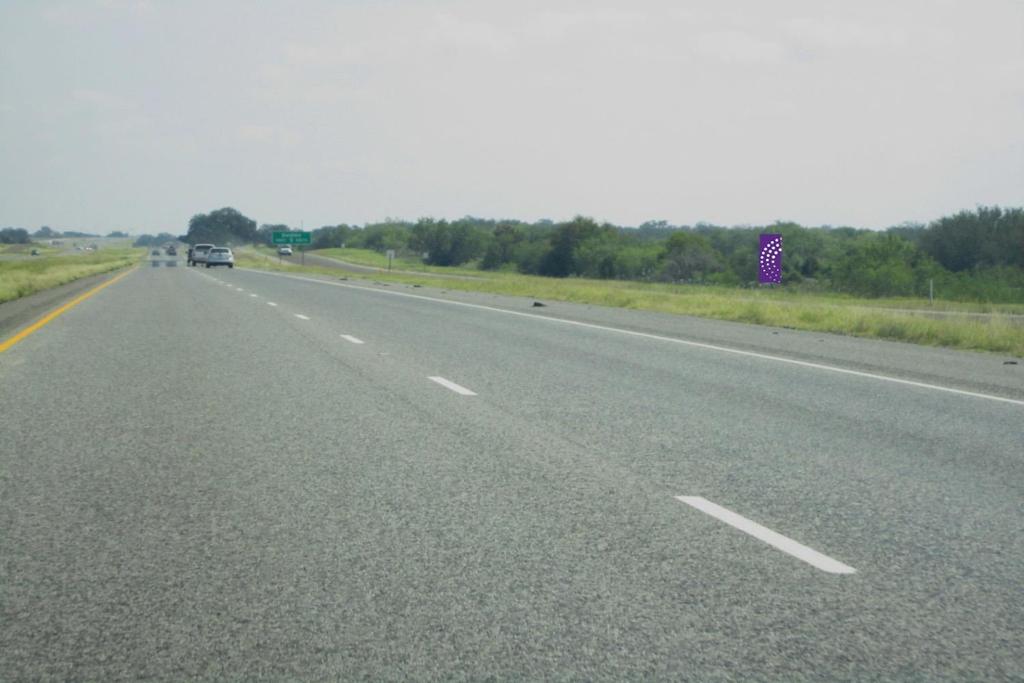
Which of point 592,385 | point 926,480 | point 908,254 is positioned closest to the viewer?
point 926,480

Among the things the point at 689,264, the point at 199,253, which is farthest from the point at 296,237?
the point at 689,264

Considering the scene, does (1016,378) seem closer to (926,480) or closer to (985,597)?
(926,480)

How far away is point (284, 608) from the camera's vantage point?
490 centimetres

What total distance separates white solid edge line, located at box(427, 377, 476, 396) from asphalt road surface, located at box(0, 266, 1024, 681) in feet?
0.18

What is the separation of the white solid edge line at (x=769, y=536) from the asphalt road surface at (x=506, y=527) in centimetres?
3

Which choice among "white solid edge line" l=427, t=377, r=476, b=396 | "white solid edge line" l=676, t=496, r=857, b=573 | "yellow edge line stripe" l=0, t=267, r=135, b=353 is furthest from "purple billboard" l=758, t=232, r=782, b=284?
"white solid edge line" l=676, t=496, r=857, b=573

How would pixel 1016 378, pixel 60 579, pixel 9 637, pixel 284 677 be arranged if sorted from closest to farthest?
pixel 284 677, pixel 9 637, pixel 60 579, pixel 1016 378

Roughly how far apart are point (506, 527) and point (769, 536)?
138cm

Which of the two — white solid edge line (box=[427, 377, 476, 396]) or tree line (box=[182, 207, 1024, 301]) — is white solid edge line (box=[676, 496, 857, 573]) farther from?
tree line (box=[182, 207, 1024, 301])

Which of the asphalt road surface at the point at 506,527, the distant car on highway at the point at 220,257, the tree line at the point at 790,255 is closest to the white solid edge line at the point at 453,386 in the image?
the asphalt road surface at the point at 506,527

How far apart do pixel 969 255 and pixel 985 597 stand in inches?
3376

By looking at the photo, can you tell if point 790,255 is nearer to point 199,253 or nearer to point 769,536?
point 199,253

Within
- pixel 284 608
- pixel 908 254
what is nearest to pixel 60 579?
pixel 284 608

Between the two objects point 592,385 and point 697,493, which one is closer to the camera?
point 697,493
